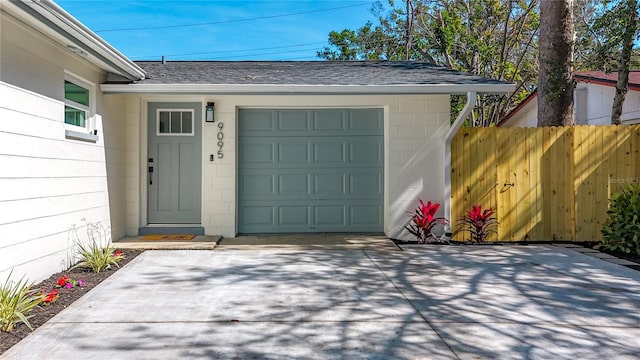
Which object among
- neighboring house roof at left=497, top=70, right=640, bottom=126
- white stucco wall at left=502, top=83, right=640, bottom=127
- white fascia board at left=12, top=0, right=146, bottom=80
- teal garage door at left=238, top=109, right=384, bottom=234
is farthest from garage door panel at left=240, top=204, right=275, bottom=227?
white stucco wall at left=502, top=83, right=640, bottom=127

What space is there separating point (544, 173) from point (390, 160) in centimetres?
242

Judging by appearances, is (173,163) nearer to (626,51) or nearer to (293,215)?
(293,215)

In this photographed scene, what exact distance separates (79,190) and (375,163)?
4387 mm

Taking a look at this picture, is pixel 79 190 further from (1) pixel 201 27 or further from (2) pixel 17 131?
(1) pixel 201 27

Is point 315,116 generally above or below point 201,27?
below

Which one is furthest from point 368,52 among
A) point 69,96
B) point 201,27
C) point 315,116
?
point 69,96

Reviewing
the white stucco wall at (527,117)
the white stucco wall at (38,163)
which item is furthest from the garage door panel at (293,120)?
the white stucco wall at (527,117)

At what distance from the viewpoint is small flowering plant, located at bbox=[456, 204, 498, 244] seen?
6.72m

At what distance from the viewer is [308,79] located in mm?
6746

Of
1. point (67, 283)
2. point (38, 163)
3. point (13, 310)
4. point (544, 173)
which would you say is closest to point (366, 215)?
point (544, 173)

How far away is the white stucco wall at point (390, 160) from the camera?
6.95 m

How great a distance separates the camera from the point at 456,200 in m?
6.88

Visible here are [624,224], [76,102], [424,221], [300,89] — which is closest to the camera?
[76,102]

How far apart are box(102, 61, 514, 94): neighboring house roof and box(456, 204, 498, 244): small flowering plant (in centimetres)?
185
